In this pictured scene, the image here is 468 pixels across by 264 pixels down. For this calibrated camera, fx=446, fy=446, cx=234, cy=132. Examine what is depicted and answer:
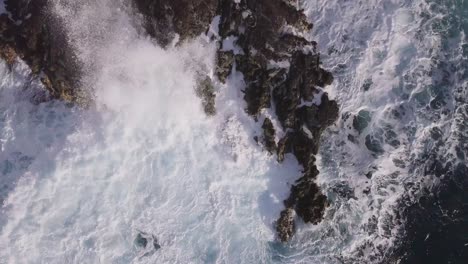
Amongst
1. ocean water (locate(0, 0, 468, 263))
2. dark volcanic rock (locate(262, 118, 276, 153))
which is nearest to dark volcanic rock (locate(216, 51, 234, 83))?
ocean water (locate(0, 0, 468, 263))

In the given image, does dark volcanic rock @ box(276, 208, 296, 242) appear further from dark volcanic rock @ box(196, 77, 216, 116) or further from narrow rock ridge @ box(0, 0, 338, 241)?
dark volcanic rock @ box(196, 77, 216, 116)

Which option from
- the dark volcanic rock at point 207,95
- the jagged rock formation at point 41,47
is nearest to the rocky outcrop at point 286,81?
the dark volcanic rock at point 207,95

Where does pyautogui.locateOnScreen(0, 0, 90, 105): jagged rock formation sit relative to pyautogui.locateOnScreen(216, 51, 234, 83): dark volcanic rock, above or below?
above

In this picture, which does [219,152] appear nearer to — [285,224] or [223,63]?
[223,63]

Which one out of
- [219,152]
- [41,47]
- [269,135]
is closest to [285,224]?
[269,135]

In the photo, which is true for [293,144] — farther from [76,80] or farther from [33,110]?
[33,110]

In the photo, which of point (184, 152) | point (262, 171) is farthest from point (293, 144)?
point (184, 152)
